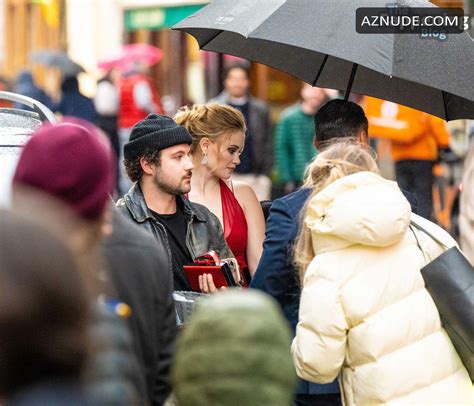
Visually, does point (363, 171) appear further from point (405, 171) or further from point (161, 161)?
point (405, 171)

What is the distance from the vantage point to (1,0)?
33.1 meters

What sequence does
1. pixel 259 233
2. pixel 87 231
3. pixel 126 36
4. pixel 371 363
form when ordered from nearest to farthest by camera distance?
1. pixel 87 231
2. pixel 371 363
3. pixel 259 233
4. pixel 126 36

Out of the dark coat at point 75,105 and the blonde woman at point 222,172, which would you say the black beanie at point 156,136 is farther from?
the dark coat at point 75,105

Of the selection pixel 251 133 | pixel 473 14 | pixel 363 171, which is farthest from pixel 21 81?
pixel 363 171

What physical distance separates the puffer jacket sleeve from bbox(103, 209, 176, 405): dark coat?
3.34 ft

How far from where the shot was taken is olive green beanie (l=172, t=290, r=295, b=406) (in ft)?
10.5

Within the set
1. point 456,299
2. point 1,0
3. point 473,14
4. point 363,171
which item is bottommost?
point 1,0

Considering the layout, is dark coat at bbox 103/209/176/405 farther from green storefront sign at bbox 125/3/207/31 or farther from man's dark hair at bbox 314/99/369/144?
green storefront sign at bbox 125/3/207/31

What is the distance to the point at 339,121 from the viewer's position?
22.7ft

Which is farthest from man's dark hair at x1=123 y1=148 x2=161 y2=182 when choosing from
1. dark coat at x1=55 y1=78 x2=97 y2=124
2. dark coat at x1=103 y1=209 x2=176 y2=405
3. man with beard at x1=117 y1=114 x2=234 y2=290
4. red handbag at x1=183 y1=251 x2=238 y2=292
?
dark coat at x1=55 y1=78 x2=97 y2=124

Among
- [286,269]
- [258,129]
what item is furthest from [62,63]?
[286,269]

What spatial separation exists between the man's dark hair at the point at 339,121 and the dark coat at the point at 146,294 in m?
2.53

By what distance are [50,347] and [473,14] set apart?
11.7 m

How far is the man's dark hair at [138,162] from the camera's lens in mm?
6723
